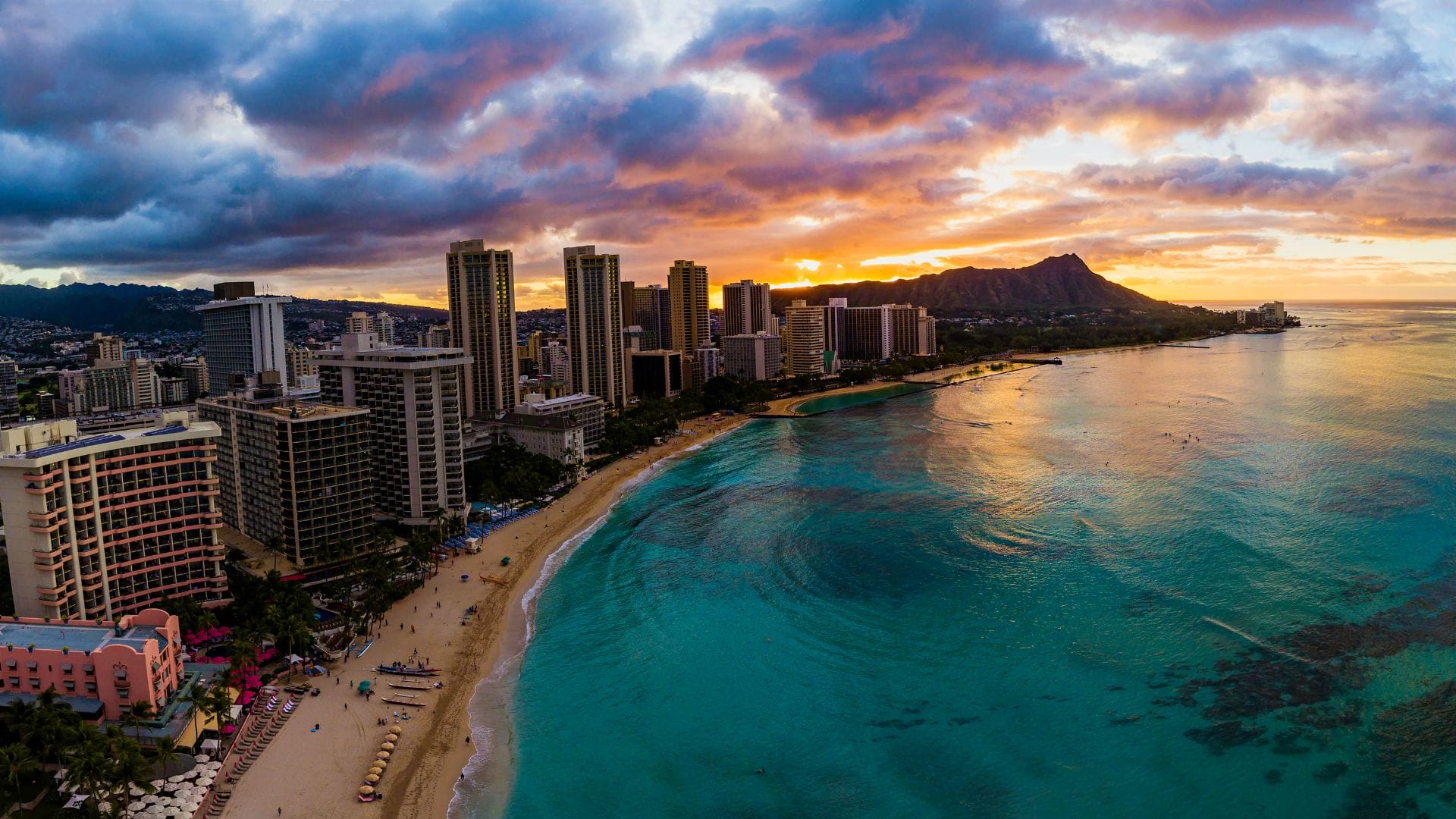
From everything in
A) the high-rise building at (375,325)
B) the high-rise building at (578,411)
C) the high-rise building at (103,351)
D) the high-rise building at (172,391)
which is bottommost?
the high-rise building at (578,411)

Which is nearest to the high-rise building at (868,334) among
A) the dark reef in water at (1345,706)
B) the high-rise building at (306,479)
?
the high-rise building at (306,479)

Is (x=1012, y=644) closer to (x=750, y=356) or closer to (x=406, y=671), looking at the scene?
(x=406, y=671)

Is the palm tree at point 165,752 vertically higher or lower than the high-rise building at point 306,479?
lower

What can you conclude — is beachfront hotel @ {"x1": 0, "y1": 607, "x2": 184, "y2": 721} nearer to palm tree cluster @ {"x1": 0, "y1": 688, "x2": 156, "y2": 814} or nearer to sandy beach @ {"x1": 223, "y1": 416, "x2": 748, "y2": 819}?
palm tree cluster @ {"x1": 0, "y1": 688, "x2": 156, "y2": 814}

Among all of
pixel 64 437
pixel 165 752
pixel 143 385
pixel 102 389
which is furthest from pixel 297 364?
pixel 165 752

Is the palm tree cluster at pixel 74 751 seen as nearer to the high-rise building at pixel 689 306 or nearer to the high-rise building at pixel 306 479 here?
the high-rise building at pixel 306 479

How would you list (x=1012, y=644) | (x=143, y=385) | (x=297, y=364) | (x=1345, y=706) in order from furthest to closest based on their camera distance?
(x=297, y=364) → (x=143, y=385) → (x=1012, y=644) → (x=1345, y=706)

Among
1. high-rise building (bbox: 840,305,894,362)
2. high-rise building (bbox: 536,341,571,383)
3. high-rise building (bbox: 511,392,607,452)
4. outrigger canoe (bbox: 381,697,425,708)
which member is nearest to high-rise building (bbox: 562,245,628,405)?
high-rise building (bbox: 536,341,571,383)
